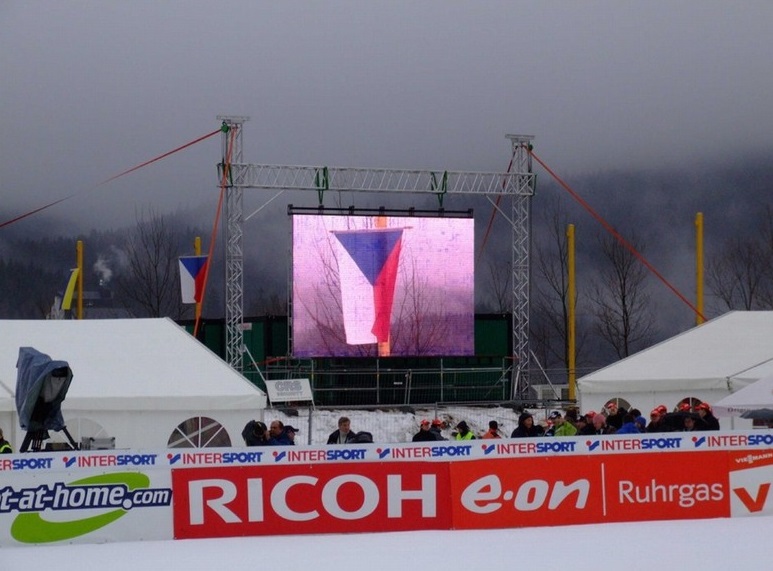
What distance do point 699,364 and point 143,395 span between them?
11.7 meters

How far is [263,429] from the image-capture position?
45.9 feet

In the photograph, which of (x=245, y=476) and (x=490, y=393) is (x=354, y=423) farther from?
(x=245, y=476)

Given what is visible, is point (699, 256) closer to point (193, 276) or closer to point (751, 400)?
point (193, 276)

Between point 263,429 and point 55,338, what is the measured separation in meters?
6.71

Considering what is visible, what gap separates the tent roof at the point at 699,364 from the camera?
Answer: 2155cm

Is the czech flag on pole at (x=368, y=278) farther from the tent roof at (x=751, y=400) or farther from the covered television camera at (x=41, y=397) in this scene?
the covered television camera at (x=41, y=397)

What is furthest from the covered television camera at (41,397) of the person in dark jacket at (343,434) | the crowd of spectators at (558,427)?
the person in dark jacket at (343,434)

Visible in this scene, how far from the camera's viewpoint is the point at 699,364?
2212cm

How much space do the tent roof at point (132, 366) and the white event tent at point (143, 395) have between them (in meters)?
0.02

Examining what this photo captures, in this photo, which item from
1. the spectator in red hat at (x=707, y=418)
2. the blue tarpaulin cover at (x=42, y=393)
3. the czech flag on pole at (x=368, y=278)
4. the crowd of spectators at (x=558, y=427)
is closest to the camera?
the blue tarpaulin cover at (x=42, y=393)

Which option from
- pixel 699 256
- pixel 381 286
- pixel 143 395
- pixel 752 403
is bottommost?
pixel 752 403

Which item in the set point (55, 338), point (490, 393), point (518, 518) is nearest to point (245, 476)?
point (518, 518)

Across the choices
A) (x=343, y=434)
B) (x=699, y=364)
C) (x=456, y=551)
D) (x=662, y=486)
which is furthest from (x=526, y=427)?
(x=699, y=364)

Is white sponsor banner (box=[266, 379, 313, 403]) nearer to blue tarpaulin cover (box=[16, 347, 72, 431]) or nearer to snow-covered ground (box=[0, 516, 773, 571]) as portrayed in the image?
blue tarpaulin cover (box=[16, 347, 72, 431])
